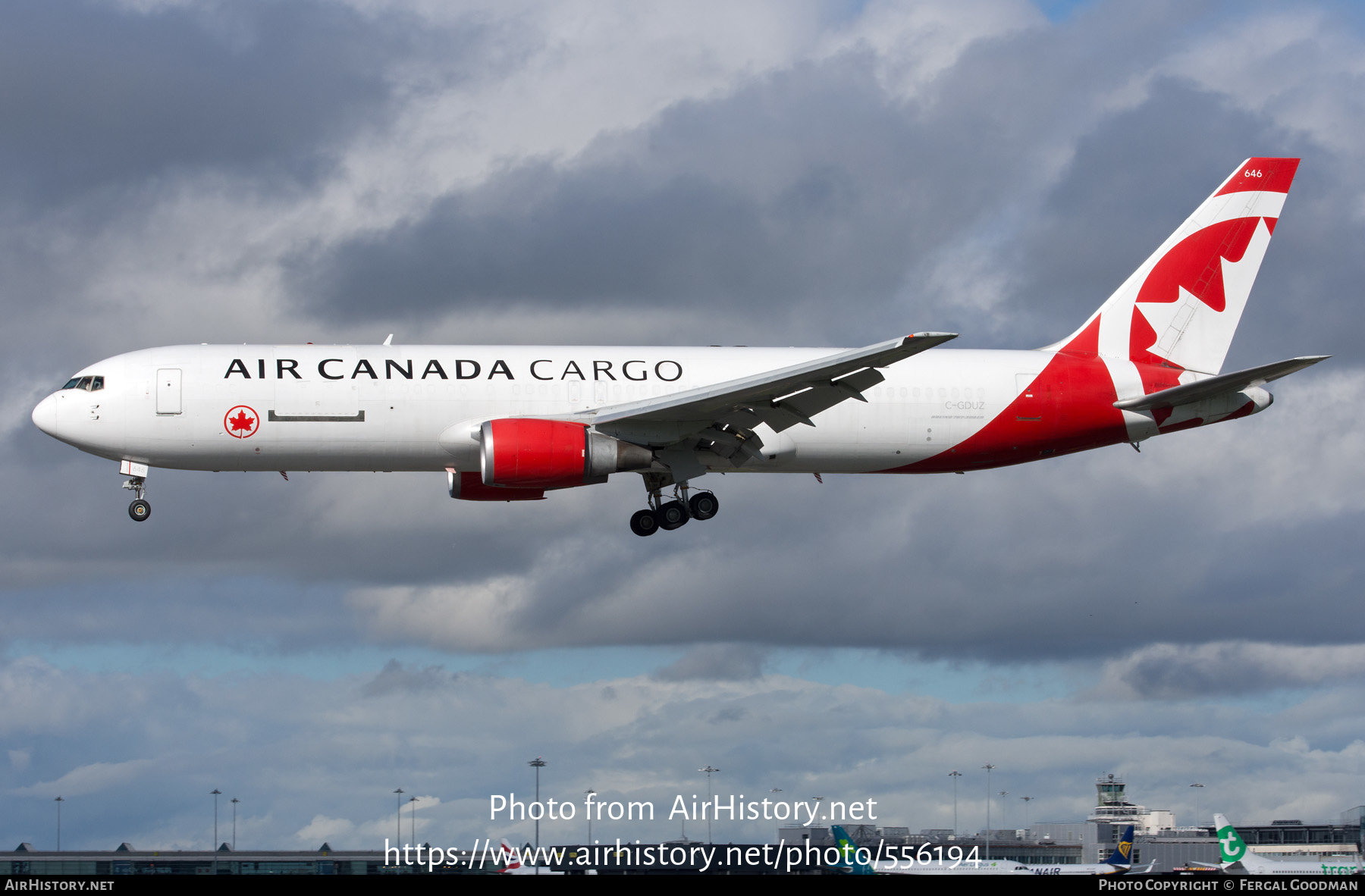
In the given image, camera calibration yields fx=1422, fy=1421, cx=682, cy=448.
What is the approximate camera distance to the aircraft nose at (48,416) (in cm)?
3919

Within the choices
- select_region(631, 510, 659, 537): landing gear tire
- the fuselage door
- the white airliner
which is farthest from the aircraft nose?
the white airliner

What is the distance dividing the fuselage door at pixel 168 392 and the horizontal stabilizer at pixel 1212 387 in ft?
90.4

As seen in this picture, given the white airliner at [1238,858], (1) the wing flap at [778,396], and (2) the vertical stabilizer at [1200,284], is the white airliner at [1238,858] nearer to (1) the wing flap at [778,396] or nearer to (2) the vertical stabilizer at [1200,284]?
(2) the vertical stabilizer at [1200,284]

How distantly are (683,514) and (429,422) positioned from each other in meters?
8.56

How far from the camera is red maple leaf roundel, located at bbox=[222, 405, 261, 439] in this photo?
127 ft

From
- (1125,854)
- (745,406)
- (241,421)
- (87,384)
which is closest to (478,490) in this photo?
(241,421)

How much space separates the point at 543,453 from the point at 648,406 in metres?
3.20

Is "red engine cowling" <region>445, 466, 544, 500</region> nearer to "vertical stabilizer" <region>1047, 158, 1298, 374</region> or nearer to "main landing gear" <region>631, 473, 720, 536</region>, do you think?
"main landing gear" <region>631, 473, 720, 536</region>

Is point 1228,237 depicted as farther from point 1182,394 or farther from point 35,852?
point 35,852

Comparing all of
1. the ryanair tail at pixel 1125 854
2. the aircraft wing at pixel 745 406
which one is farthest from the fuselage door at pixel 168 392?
the ryanair tail at pixel 1125 854

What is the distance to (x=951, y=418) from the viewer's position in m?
42.6

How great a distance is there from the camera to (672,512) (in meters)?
43.4
